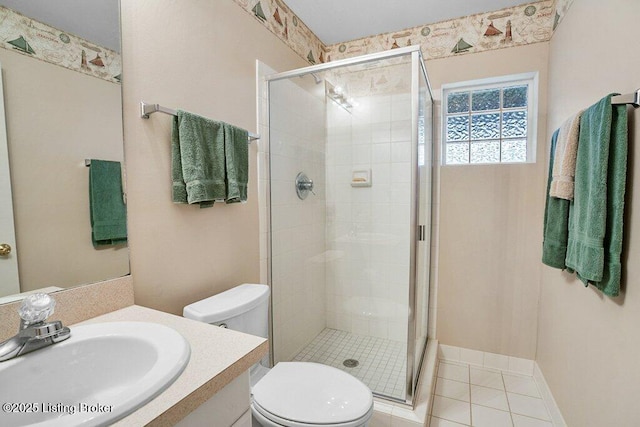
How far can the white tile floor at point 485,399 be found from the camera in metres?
1.74

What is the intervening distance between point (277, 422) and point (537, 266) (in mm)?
1959

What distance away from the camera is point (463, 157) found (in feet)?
7.68

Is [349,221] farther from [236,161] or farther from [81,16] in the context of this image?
[81,16]

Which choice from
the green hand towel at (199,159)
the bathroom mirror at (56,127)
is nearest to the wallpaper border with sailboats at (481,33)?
the green hand towel at (199,159)

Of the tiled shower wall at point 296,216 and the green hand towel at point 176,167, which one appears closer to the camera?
the green hand towel at point 176,167

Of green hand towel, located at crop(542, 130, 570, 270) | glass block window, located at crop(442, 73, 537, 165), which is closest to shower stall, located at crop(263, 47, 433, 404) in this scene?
glass block window, located at crop(442, 73, 537, 165)

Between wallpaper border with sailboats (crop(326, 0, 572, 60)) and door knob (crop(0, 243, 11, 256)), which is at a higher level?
wallpaper border with sailboats (crop(326, 0, 572, 60))

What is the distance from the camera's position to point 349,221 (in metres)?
2.25

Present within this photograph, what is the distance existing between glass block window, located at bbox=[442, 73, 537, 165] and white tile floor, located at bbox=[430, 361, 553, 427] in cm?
153

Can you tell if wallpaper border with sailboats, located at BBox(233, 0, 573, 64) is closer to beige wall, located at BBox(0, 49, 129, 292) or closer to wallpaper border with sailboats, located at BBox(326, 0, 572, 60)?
wallpaper border with sailboats, located at BBox(326, 0, 572, 60)

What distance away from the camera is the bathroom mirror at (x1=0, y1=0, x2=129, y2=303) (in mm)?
833

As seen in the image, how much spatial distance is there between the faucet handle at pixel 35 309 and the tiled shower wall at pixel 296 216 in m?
1.18

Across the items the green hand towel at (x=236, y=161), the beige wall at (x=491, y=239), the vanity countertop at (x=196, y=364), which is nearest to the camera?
the vanity countertop at (x=196, y=364)

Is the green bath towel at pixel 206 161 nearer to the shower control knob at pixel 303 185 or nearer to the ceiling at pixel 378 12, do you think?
the shower control knob at pixel 303 185
